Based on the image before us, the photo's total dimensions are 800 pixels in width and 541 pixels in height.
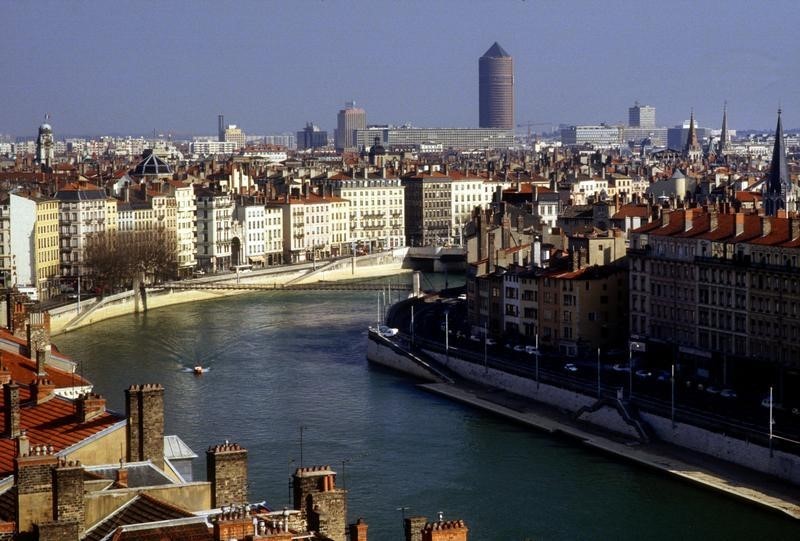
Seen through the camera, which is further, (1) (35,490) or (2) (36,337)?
(2) (36,337)

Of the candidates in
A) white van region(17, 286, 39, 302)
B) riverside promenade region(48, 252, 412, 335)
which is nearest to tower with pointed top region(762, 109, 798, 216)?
riverside promenade region(48, 252, 412, 335)

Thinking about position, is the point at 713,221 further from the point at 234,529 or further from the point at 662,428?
the point at 234,529

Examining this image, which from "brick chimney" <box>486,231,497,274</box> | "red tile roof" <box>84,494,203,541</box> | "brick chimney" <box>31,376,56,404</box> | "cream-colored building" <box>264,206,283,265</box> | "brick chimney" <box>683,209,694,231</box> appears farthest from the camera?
"cream-colored building" <box>264,206,283,265</box>

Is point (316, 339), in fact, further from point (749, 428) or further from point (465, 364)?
point (749, 428)

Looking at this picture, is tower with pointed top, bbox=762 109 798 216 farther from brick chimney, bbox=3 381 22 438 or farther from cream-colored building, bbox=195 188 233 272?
brick chimney, bbox=3 381 22 438

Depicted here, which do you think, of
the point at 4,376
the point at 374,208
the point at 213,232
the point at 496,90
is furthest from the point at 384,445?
the point at 496,90

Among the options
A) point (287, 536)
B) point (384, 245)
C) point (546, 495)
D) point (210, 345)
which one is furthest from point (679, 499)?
point (384, 245)

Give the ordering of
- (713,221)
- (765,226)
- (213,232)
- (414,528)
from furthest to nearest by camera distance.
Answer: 1. (213,232)
2. (713,221)
3. (765,226)
4. (414,528)

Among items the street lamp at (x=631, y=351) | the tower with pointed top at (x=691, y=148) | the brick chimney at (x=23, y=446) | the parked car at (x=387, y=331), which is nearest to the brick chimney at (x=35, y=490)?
the brick chimney at (x=23, y=446)
